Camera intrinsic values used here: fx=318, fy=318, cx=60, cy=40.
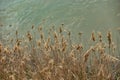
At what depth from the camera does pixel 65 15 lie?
403 inches

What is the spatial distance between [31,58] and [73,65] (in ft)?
7.16

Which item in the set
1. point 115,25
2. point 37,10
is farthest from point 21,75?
point 37,10

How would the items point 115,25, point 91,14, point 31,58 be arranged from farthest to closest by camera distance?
point 91,14
point 115,25
point 31,58

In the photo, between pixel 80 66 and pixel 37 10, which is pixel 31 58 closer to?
pixel 80 66

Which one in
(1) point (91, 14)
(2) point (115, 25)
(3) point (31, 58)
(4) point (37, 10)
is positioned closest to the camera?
(3) point (31, 58)

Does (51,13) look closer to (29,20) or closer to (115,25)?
(29,20)

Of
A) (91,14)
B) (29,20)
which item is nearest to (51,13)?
(29,20)

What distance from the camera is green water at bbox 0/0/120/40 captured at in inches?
346

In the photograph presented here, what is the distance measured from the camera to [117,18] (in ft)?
28.4

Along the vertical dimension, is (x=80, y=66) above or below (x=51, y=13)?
above

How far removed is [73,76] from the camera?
363 cm

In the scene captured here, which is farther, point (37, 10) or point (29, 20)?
point (37, 10)

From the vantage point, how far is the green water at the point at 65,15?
879cm

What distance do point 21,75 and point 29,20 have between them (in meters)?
7.05
